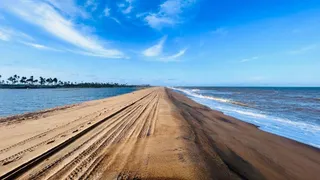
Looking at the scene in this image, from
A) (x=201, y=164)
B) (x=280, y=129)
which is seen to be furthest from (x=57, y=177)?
(x=280, y=129)

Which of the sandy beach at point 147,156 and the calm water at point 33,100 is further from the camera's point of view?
the calm water at point 33,100

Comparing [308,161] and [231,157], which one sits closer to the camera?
[231,157]

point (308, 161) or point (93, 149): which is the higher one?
point (93, 149)

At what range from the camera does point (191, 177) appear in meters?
4.33

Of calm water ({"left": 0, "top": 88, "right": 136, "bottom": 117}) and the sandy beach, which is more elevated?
the sandy beach

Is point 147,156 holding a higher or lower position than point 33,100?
higher

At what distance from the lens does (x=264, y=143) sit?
343 inches

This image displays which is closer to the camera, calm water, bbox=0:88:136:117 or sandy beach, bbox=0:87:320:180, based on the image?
sandy beach, bbox=0:87:320:180

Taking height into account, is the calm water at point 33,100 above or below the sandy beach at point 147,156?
below

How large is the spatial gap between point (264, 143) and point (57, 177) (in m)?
8.36

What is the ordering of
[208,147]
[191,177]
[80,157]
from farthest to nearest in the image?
[208,147], [80,157], [191,177]

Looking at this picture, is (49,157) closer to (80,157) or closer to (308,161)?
(80,157)

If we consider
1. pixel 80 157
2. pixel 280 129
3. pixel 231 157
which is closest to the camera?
pixel 80 157

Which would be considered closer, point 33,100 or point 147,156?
point 147,156
